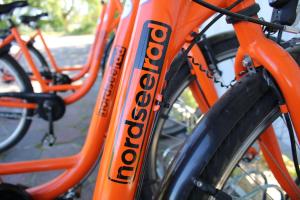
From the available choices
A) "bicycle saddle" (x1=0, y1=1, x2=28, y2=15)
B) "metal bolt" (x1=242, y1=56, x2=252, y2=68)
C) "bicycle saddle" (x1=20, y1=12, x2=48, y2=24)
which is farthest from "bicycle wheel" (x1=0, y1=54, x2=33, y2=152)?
"metal bolt" (x1=242, y1=56, x2=252, y2=68)

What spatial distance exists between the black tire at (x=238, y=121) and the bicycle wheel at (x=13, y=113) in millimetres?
1497

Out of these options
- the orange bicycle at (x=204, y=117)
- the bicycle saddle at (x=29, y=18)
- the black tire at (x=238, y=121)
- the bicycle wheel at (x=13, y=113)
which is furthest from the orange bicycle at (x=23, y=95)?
the black tire at (x=238, y=121)

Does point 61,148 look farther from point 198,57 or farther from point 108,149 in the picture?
point 108,149

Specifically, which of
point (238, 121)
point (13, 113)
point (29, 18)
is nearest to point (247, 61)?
point (238, 121)

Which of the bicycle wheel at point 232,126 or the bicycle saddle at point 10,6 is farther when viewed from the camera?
the bicycle saddle at point 10,6

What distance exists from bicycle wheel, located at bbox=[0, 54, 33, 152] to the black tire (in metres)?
1.50

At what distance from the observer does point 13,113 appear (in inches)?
77.2

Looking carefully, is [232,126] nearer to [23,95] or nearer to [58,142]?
[23,95]

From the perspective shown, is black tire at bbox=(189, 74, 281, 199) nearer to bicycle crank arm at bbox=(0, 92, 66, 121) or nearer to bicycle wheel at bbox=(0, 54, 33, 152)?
bicycle crank arm at bbox=(0, 92, 66, 121)

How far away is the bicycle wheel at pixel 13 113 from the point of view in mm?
1949

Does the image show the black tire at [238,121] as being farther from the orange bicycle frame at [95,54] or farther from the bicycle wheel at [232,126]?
the orange bicycle frame at [95,54]

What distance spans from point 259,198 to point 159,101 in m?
0.58

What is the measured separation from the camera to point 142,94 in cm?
69

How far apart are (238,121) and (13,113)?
1585mm
